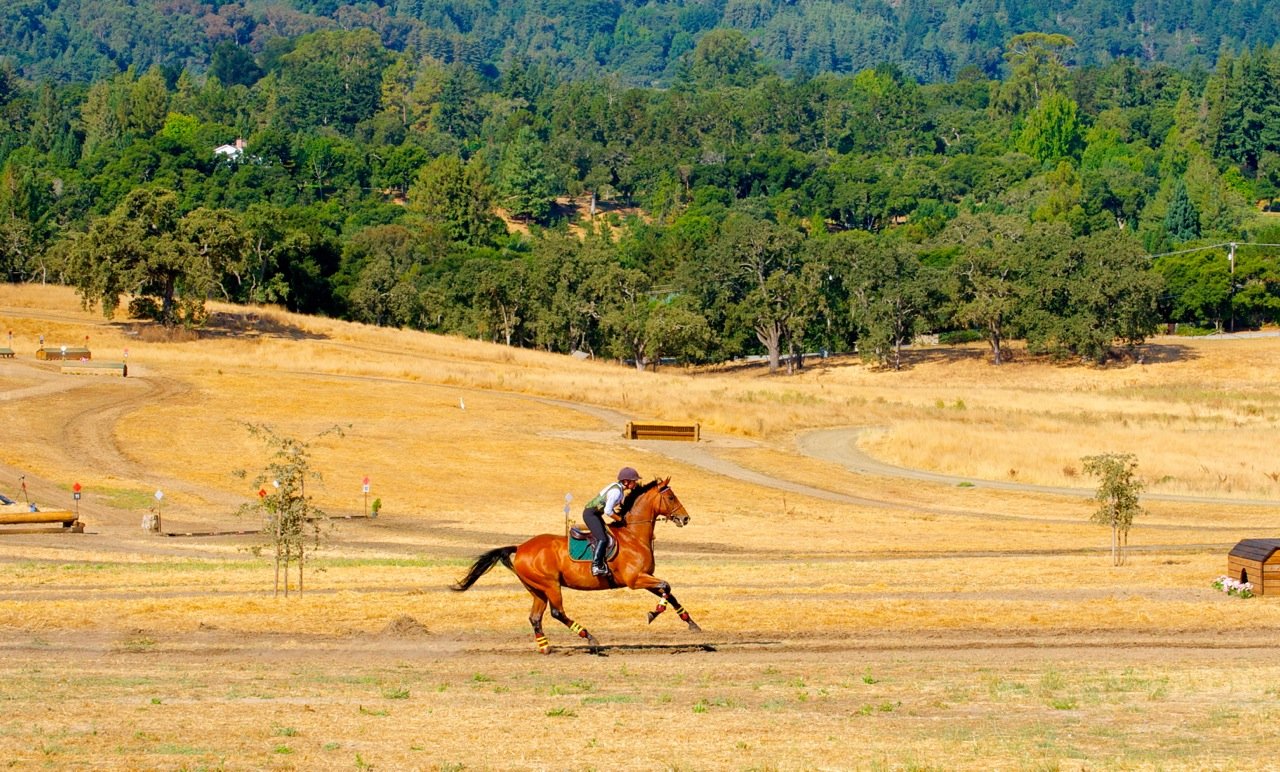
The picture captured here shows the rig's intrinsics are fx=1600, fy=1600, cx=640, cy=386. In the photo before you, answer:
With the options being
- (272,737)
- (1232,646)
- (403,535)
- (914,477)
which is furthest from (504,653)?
(914,477)

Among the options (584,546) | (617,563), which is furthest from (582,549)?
(617,563)

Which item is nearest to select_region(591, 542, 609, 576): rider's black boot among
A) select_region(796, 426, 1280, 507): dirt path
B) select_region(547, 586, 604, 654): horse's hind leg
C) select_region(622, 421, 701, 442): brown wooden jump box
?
select_region(547, 586, 604, 654): horse's hind leg

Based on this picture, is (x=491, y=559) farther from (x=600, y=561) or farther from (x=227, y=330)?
(x=227, y=330)

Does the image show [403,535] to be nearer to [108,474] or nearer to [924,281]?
[108,474]

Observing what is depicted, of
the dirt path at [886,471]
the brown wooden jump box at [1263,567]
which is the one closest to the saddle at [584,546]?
the brown wooden jump box at [1263,567]

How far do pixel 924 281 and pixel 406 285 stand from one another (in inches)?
2036

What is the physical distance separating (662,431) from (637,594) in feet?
155

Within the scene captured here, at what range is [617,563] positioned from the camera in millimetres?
27281

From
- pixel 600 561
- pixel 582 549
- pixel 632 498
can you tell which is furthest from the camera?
pixel 632 498

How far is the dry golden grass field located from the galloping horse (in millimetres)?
1066

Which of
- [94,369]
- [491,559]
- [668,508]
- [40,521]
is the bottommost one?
[40,521]

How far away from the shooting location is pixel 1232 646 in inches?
1133

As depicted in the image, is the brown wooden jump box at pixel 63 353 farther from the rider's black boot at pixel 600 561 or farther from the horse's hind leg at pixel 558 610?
the rider's black boot at pixel 600 561

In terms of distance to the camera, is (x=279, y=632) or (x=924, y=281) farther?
(x=924, y=281)
